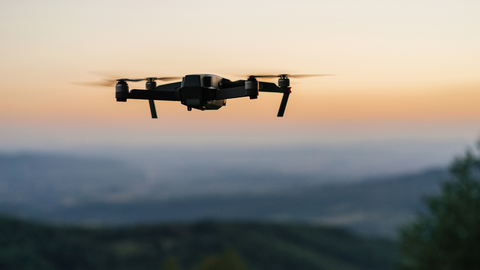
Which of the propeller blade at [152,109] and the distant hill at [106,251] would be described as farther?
the distant hill at [106,251]

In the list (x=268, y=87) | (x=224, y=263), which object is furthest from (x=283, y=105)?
(x=224, y=263)

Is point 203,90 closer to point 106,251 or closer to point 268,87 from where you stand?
point 268,87

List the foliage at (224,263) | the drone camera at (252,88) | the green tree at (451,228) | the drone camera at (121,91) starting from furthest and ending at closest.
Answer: the foliage at (224,263) < the green tree at (451,228) < the drone camera at (121,91) < the drone camera at (252,88)

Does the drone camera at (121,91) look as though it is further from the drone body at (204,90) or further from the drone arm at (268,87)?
the drone arm at (268,87)

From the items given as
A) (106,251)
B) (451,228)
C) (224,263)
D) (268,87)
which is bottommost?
(106,251)

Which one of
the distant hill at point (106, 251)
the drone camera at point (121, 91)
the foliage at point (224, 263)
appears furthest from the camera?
the distant hill at point (106, 251)

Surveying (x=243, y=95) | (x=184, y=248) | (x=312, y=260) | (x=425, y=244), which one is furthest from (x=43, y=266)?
(x=243, y=95)

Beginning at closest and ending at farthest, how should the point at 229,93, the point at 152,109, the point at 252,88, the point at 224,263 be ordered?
the point at 252,88
the point at 229,93
the point at 152,109
the point at 224,263

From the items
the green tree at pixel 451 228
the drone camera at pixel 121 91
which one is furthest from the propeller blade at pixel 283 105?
the green tree at pixel 451 228

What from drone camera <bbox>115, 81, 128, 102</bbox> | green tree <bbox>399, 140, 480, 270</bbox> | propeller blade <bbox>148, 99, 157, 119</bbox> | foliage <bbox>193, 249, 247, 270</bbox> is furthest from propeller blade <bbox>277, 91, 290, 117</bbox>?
foliage <bbox>193, 249, 247, 270</bbox>
